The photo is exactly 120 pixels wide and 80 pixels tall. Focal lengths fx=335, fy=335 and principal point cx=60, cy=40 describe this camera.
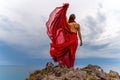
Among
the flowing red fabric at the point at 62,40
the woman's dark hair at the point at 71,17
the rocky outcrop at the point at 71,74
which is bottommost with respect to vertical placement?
the rocky outcrop at the point at 71,74

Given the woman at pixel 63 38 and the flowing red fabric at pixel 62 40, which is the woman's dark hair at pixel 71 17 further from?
the flowing red fabric at pixel 62 40

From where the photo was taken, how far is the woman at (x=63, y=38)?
24.5 m

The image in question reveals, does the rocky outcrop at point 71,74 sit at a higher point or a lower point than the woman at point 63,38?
lower

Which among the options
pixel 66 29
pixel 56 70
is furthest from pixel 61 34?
pixel 56 70

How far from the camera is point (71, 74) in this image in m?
21.7

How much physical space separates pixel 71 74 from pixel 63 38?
373 cm

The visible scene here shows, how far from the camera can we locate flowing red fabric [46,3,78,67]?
80.3 feet

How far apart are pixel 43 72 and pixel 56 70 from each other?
1.31 metres

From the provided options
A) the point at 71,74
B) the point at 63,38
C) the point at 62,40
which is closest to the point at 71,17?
the point at 63,38

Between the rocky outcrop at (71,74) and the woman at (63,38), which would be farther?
the woman at (63,38)

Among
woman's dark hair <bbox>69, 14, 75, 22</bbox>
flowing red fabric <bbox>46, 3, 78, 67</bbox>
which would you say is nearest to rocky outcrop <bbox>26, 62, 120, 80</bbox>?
flowing red fabric <bbox>46, 3, 78, 67</bbox>

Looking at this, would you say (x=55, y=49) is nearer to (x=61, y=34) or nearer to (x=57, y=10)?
(x=61, y=34)

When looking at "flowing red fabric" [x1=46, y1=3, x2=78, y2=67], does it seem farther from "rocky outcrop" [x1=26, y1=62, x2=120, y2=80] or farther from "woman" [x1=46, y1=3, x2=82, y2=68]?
"rocky outcrop" [x1=26, y1=62, x2=120, y2=80]

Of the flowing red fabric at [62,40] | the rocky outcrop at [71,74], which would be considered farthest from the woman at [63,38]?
the rocky outcrop at [71,74]
